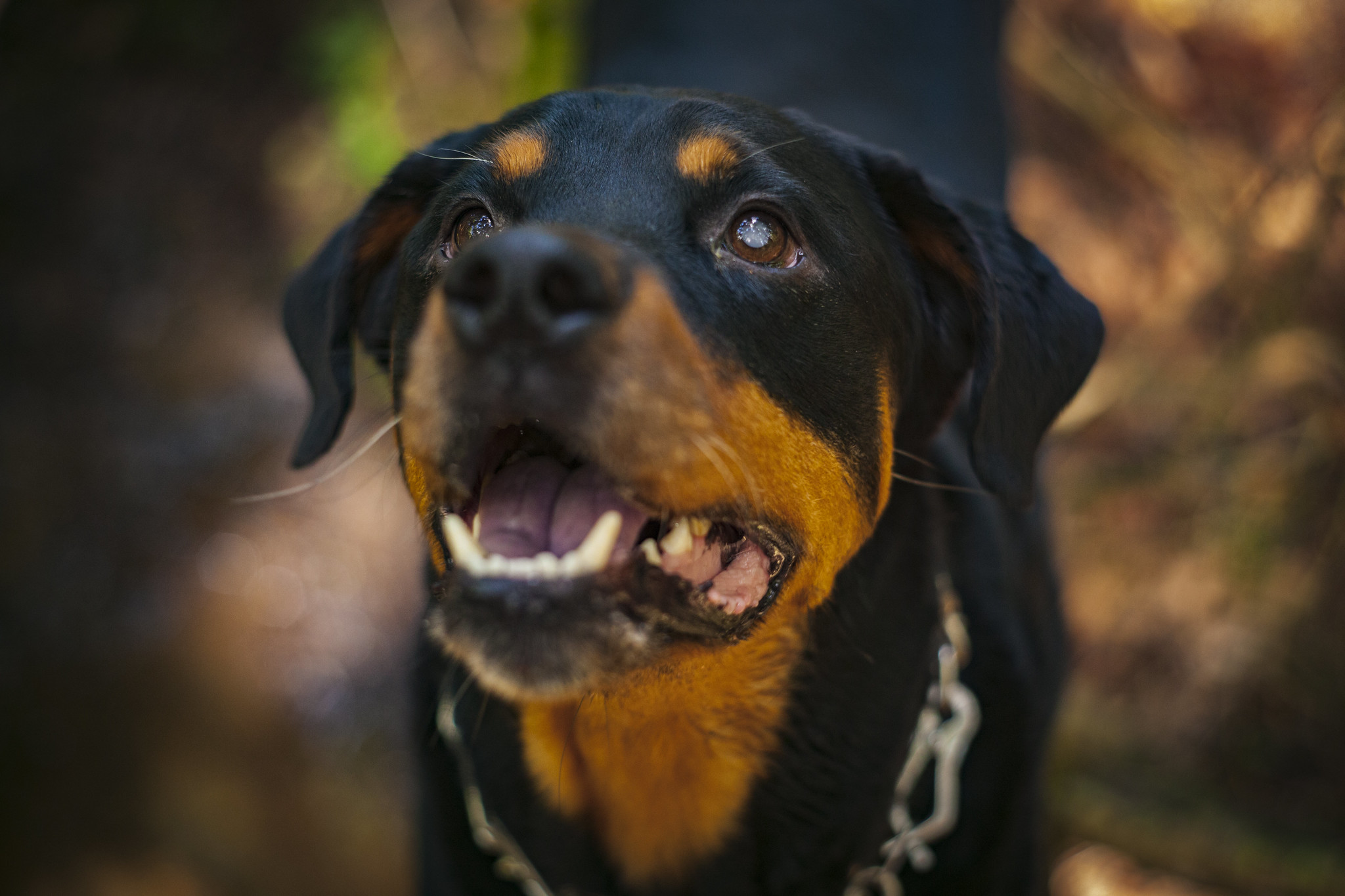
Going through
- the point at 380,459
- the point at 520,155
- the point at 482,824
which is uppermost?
the point at 520,155

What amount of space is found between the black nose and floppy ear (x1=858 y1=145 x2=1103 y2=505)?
0.88 meters

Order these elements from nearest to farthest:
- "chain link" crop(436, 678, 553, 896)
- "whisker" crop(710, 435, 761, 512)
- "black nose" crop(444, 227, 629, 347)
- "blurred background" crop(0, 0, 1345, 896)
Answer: "black nose" crop(444, 227, 629, 347), "whisker" crop(710, 435, 761, 512), "chain link" crop(436, 678, 553, 896), "blurred background" crop(0, 0, 1345, 896)

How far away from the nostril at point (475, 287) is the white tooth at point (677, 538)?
45 cm

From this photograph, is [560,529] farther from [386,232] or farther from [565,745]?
[386,232]

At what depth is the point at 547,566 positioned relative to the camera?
1.48m

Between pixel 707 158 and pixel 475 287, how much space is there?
579mm

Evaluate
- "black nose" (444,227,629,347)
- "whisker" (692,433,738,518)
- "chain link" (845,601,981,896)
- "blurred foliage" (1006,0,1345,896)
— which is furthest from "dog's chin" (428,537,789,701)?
"blurred foliage" (1006,0,1345,896)

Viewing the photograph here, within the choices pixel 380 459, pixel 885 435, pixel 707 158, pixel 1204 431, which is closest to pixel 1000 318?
pixel 885 435

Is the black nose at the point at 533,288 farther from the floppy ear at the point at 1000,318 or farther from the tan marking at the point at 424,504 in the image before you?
the floppy ear at the point at 1000,318

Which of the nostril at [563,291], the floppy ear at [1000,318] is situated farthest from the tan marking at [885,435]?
the nostril at [563,291]

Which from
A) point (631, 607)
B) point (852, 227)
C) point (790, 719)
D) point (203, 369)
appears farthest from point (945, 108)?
point (203, 369)

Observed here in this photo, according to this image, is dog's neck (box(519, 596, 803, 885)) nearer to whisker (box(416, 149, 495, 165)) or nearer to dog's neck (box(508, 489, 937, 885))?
dog's neck (box(508, 489, 937, 885))

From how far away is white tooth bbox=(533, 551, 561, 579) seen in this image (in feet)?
4.81

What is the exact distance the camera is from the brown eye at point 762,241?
5.75ft
